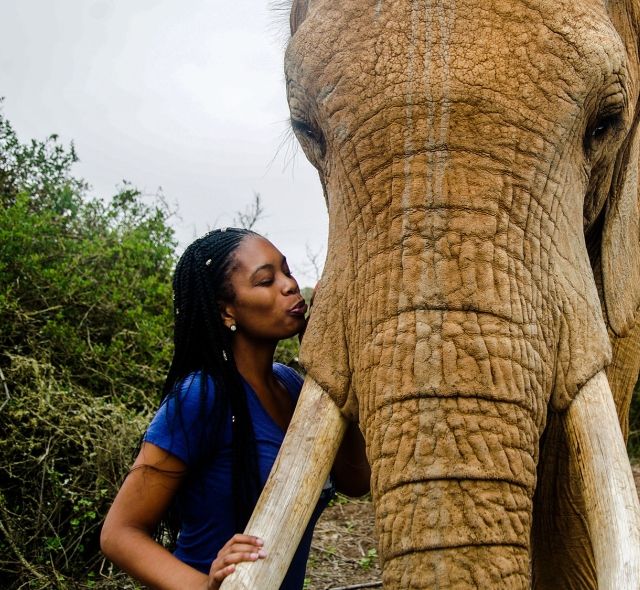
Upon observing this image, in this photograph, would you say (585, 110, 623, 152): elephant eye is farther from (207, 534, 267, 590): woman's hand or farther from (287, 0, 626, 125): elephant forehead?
(207, 534, 267, 590): woman's hand

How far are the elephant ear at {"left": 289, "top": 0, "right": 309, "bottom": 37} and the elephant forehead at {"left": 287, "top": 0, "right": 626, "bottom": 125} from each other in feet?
2.10

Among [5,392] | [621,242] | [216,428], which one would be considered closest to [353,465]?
[216,428]

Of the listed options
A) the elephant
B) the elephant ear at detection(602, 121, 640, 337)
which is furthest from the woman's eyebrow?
the elephant ear at detection(602, 121, 640, 337)

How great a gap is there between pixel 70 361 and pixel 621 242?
3.63 m

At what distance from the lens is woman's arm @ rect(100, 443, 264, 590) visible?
1.90m

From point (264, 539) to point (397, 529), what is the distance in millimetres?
324

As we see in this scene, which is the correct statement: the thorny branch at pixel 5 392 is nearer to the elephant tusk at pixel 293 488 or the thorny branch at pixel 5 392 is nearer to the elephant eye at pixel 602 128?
the elephant tusk at pixel 293 488

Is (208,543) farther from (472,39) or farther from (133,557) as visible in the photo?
(472,39)

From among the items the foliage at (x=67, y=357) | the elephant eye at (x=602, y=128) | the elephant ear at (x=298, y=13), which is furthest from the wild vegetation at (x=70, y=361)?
the elephant eye at (x=602, y=128)

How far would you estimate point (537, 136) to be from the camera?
6.82 ft

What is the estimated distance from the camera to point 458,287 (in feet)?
6.26

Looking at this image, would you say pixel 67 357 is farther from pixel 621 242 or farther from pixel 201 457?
pixel 621 242

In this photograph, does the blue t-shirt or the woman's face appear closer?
the blue t-shirt

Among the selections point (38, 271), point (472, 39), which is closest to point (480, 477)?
point (472, 39)
